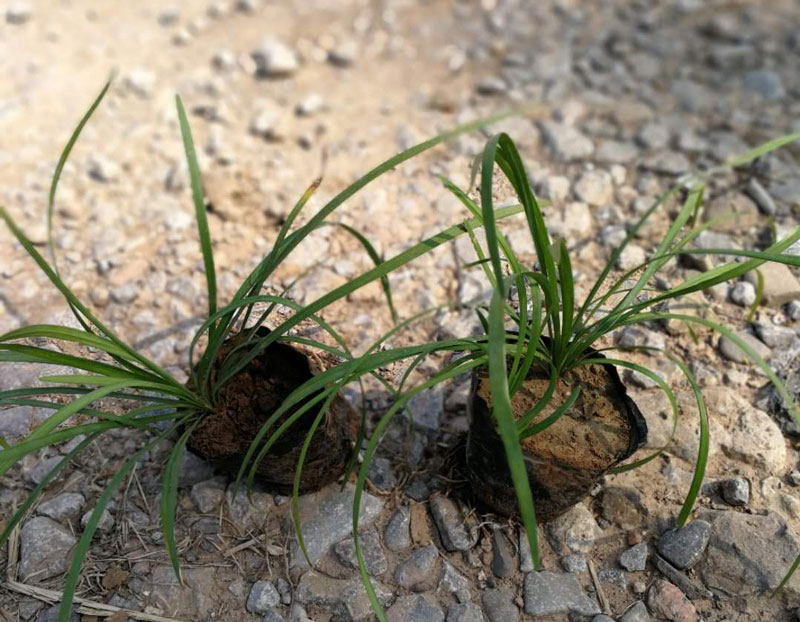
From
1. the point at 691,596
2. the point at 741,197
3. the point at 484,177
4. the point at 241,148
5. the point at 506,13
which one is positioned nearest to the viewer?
the point at 484,177

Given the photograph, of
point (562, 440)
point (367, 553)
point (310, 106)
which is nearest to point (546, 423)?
point (562, 440)

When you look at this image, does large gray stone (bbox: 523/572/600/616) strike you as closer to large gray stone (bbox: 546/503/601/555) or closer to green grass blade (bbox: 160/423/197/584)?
large gray stone (bbox: 546/503/601/555)

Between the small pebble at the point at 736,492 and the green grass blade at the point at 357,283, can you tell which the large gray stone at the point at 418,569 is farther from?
the small pebble at the point at 736,492

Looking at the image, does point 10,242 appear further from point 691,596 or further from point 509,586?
point 691,596

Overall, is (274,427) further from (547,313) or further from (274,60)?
(274,60)

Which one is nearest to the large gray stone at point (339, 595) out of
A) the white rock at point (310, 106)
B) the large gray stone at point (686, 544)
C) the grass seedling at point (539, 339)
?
the grass seedling at point (539, 339)

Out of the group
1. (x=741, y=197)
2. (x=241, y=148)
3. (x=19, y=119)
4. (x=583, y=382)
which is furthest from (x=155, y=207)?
(x=741, y=197)

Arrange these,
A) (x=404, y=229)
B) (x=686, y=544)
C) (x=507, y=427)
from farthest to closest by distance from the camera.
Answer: (x=404, y=229)
(x=686, y=544)
(x=507, y=427)
